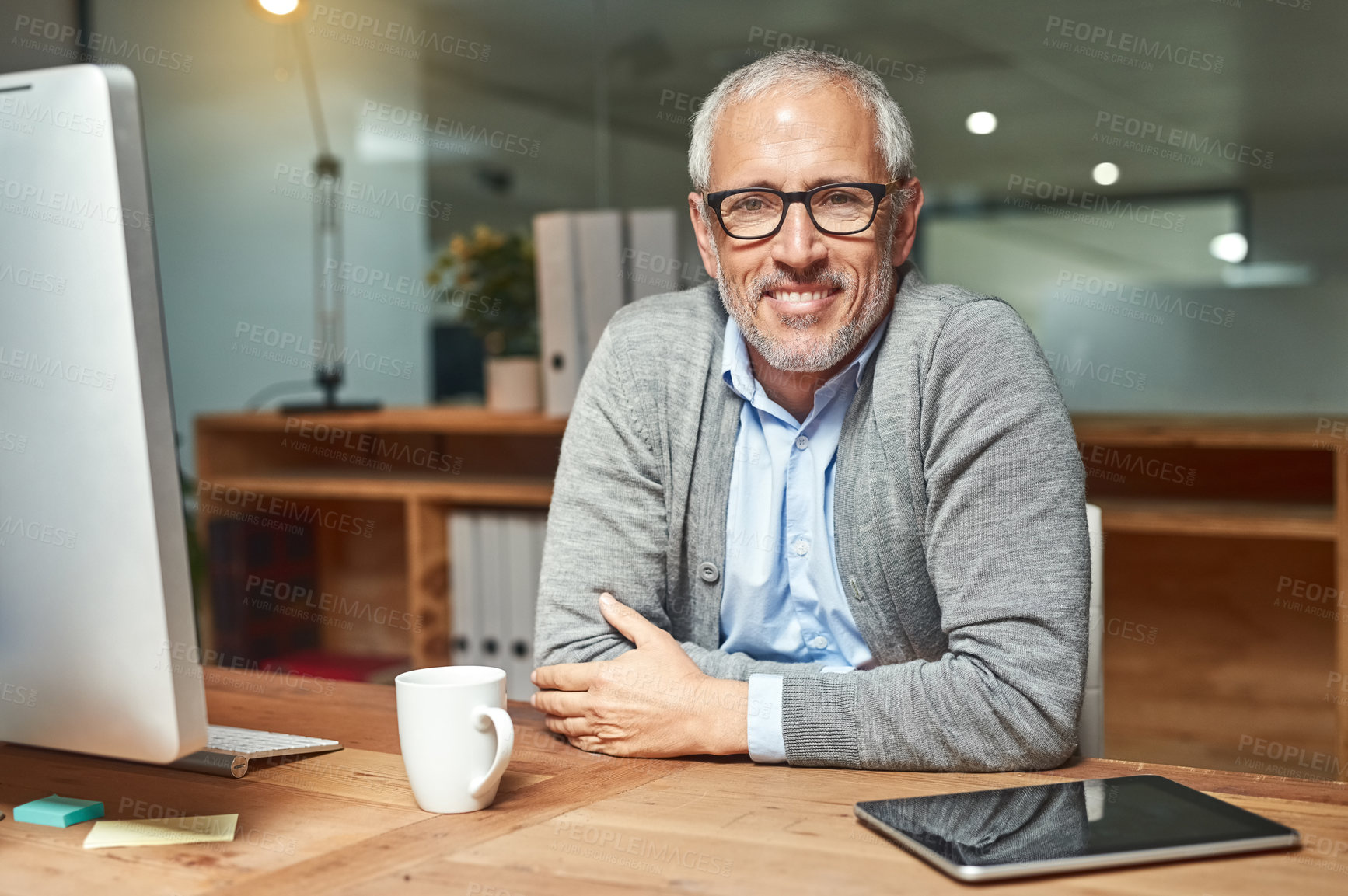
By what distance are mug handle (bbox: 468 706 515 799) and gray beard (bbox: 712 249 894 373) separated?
0.63m

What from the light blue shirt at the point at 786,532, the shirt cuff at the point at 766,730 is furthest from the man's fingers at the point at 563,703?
the light blue shirt at the point at 786,532

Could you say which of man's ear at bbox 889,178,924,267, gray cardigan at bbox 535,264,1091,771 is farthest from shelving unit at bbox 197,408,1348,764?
gray cardigan at bbox 535,264,1091,771

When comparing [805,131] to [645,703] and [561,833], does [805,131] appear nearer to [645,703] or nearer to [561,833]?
[645,703]

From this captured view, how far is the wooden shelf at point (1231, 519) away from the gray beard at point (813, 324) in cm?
122

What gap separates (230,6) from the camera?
3844 mm

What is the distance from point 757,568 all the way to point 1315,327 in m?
2.17

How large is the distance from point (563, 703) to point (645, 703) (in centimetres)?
9

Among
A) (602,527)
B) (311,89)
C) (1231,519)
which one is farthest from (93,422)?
(311,89)

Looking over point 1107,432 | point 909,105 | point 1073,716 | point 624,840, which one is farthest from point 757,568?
point 909,105

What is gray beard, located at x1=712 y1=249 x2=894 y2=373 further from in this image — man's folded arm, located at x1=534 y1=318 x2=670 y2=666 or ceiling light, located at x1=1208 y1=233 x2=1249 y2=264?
ceiling light, located at x1=1208 y1=233 x2=1249 y2=264

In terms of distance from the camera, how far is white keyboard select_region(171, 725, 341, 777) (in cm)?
96

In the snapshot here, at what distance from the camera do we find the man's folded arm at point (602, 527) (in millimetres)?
1215

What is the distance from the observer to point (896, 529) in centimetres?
125

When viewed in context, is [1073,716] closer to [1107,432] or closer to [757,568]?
[757,568]
